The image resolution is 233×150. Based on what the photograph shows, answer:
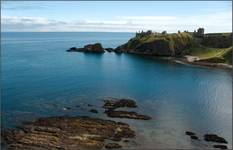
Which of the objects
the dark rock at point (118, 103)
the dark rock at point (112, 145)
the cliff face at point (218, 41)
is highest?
the cliff face at point (218, 41)

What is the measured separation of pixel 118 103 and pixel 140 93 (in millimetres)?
12638

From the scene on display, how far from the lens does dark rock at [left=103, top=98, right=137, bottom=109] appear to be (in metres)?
76.2

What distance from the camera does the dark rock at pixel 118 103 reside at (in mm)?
76250

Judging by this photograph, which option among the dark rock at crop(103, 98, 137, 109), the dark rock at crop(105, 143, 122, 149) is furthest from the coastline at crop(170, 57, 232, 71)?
the dark rock at crop(105, 143, 122, 149)

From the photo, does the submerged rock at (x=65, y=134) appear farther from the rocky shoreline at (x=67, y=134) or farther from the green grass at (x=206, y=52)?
the green grass at (x=206, y=52)

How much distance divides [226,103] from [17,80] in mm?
55702

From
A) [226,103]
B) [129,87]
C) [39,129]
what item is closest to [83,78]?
[129,87]

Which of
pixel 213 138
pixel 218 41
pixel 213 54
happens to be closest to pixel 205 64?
pixel 213 54

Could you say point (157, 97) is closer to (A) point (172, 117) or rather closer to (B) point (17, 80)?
(A) point (172, 117)

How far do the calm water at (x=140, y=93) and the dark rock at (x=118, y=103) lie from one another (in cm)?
180

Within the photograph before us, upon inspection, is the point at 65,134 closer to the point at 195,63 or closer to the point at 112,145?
the point at 112,145

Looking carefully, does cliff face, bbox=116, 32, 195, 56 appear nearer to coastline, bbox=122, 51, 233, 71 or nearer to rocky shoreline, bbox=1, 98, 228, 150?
coastline, bbox=122, 51, 233, 71

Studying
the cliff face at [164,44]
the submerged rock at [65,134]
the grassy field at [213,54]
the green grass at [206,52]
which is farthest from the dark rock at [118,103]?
the cliff face at [164,44]

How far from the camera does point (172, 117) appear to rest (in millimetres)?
69375
